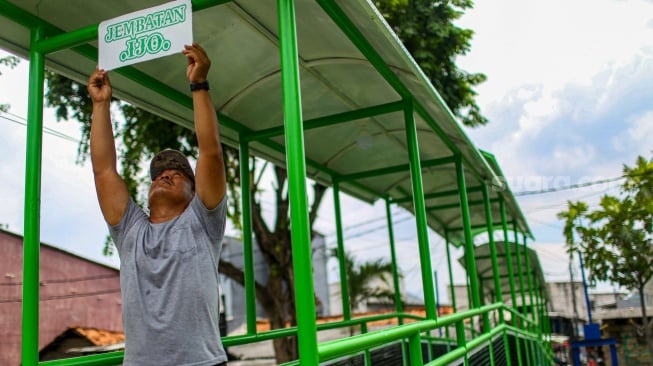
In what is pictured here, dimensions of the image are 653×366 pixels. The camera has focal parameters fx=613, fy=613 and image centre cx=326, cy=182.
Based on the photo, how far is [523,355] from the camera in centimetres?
938

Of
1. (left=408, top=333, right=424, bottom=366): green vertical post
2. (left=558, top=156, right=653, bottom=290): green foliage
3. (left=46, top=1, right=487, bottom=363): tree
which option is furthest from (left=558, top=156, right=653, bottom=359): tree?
(left=408, top=333, right=424, bottom=366): green vertical post

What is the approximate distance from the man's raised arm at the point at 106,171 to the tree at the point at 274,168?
7.83 meters

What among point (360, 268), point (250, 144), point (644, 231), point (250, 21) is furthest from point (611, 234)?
point (250, 21)

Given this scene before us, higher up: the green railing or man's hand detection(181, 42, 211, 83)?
man's hand detection(181, 42, 211, 83)

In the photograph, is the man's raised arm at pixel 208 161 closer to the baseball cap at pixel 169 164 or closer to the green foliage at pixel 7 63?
the baseball cap at pixel 169 164

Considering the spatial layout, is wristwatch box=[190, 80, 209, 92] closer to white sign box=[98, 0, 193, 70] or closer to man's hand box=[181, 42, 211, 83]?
man's hand box=[181, 42, 211, 83]

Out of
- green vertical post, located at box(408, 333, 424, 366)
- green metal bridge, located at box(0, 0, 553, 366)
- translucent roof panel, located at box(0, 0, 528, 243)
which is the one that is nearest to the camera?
green metal bridge, located at box(0, 0, 553, 366)

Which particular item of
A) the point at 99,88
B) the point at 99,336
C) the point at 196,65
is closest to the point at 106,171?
the point at 99,88

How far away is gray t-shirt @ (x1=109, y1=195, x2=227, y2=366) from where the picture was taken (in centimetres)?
197

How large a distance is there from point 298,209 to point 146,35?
99cm

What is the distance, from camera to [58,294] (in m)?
11.3

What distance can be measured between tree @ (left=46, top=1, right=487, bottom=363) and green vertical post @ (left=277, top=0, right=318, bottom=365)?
7.94 metres

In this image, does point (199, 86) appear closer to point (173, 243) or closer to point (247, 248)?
point (173, 243)

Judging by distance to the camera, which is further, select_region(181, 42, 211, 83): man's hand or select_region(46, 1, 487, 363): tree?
select_region(46, 1, 487, 363): tree
